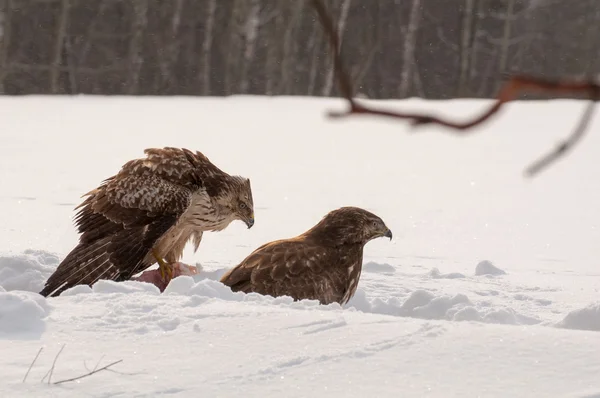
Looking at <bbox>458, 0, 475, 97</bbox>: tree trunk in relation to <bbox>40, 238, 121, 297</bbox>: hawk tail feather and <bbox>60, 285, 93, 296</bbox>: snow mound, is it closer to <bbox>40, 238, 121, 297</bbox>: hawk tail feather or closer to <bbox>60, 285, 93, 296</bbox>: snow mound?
<bbox>40, 238, 121, 297</bbox>: hawk tail feather

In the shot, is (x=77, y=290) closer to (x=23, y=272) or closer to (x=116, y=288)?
(x=116, y=288)

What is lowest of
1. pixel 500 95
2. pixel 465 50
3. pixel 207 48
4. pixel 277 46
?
pixel 500 95

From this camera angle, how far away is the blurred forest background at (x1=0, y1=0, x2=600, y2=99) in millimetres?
30891

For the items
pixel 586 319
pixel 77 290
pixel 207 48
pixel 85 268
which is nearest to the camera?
pixel 77 290

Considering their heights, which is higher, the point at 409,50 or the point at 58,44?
the point at 409,50

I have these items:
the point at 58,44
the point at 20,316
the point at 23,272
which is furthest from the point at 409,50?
the point at 20,316

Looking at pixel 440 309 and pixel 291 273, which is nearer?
pixel 291 273

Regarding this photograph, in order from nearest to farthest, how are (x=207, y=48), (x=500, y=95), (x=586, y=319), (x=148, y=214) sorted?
(x=500, y=95), (x=586, y=319), (x=148, y=214), (x=207, y=48)

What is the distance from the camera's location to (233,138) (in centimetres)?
1650

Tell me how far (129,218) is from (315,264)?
1472mm

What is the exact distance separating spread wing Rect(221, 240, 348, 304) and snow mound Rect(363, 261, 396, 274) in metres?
1.73

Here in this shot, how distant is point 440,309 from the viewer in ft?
17.3

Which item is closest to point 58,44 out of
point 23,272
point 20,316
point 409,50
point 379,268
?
point 409,50

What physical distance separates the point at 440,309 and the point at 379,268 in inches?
74.3
